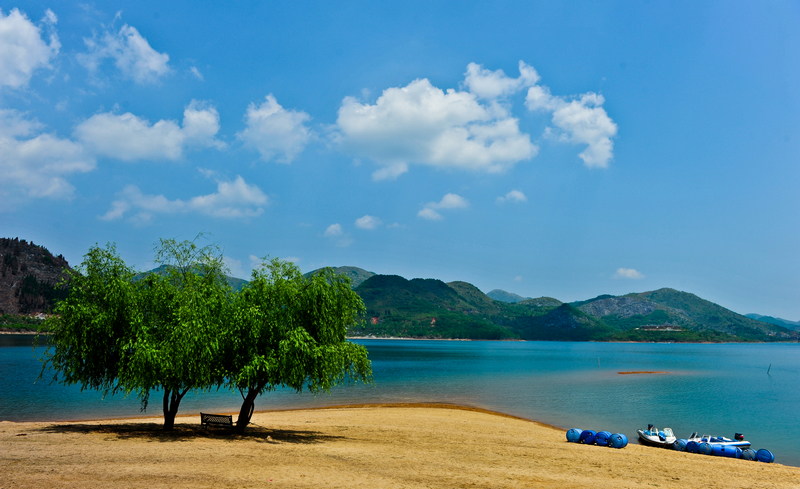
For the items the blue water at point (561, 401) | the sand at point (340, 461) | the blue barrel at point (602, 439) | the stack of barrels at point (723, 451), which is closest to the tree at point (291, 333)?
the sand at point (340, 461)

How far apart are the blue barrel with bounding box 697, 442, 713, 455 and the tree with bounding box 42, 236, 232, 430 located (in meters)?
34.6

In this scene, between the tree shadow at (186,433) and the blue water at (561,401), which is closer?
the tree shadow at (186,433)

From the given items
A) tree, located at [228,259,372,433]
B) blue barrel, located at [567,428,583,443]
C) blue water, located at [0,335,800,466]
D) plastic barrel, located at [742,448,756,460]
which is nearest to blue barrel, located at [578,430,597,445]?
blue barrel, located at [567,428,583,443]

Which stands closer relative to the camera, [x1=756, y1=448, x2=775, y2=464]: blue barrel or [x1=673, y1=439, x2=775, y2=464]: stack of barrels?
[x1=756, y1=448, x2=775, y2=464]: blue barrel

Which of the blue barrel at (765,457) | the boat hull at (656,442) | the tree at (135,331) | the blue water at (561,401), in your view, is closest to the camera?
the tree at (135,331)

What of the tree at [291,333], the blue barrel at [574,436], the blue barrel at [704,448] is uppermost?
the tree at [291,333]

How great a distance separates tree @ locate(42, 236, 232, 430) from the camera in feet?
77.7

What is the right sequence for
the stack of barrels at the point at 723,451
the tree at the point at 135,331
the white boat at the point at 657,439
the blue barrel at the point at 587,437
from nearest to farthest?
the tree at the point at 135,331
the stack of barrels at the point at 723,451
the blue barrel at the point at 587,437
the white boat at the point at 657,439

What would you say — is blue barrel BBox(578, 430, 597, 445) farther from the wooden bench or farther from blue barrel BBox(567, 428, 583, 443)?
the wooden bench

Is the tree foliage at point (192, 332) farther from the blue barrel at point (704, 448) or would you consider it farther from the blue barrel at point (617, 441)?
the blue barrel at point (704, 448)

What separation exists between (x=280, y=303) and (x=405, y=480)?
12890 millimetres

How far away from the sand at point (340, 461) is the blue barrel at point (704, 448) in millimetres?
3103

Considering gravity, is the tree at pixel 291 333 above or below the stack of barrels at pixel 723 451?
above

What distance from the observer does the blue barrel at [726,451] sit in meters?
31.9
